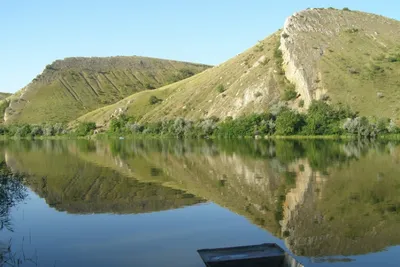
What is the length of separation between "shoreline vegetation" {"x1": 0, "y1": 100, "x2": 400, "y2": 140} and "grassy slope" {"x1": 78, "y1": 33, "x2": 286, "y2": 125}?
5.13 m

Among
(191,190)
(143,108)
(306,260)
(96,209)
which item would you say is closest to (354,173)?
(191,190)

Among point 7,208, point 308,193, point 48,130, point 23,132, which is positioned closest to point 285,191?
point 308,193

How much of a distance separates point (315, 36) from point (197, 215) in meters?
108

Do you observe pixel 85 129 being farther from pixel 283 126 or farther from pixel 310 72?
pixel 283 126

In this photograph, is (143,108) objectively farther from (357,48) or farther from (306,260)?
Answer: (306,260)

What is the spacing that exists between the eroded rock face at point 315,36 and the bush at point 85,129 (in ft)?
224

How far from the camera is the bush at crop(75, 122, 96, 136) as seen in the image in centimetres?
15612

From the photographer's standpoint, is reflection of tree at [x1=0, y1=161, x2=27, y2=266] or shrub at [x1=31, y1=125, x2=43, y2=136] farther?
shrub at [x1=31, y1=125, x2=43, y2=136]

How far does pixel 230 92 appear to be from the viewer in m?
124

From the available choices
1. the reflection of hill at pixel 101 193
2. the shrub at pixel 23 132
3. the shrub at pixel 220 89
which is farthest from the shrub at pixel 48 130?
the reflection of hill at pixel 101 193

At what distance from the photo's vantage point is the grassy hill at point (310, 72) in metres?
104

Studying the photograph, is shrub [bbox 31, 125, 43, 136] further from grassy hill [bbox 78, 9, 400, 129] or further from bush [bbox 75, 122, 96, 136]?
grassy hill [bbox 78, 9, 400, 129]

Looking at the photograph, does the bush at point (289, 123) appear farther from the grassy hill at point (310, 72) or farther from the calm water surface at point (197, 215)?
the calm water surface at point (197, 215)

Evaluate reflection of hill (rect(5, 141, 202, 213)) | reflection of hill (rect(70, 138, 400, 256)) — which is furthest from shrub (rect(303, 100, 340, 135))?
reflection of hill (rect(5, 141, 202, 213))
